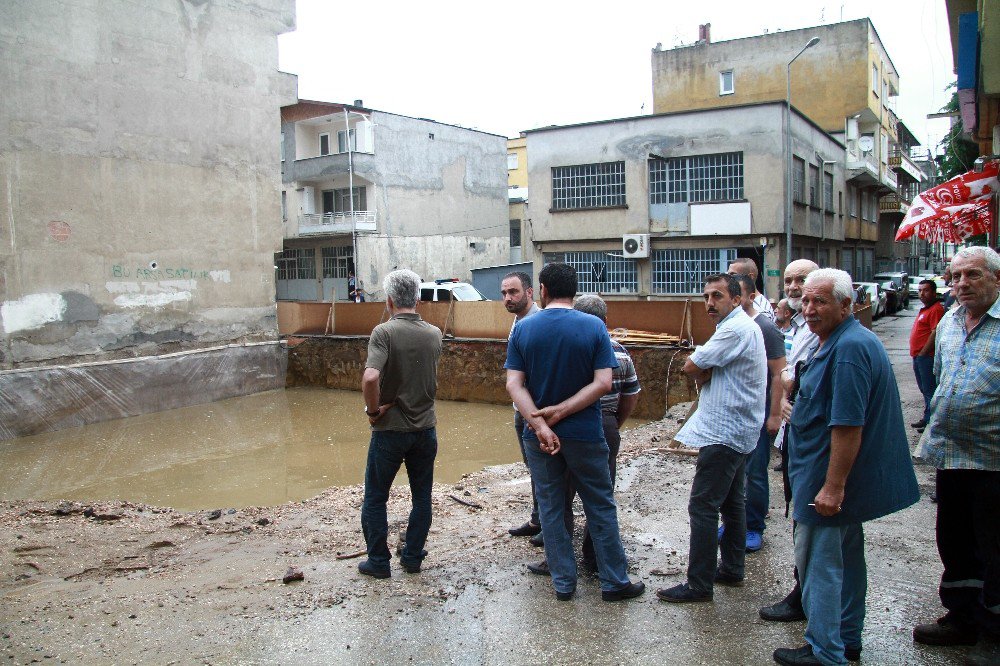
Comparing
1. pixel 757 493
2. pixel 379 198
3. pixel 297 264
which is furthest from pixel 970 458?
pixel 297 264

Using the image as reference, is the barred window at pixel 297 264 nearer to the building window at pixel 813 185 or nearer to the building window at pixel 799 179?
the building window at pixel 799 179

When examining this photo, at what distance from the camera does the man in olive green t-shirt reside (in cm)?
467

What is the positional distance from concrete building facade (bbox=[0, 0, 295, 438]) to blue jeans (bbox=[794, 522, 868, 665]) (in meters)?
13.6

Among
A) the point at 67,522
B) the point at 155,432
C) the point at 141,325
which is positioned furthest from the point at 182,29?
the point at 67,522

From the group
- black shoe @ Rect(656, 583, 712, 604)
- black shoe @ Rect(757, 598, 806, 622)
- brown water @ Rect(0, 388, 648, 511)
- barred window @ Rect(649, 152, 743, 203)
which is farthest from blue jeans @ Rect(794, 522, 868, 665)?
barred window @ Rect(649, 152, 743, 203)

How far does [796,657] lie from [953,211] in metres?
9.16

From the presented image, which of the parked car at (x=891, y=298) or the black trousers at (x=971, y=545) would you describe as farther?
the parked car at (x=891, y=298)

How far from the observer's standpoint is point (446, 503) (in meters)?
6.96

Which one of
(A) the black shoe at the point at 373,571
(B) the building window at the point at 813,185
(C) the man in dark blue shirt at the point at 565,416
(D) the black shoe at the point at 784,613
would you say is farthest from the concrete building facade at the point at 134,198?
(B) the building window at the point at 813,185

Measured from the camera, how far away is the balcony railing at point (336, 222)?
33.8m

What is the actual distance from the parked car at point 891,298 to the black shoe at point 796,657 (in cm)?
3102

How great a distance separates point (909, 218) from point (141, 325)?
14096 mm

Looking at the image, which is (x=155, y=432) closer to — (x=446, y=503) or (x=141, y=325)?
(x=141, y=325)

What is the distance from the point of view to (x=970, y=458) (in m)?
3.50
